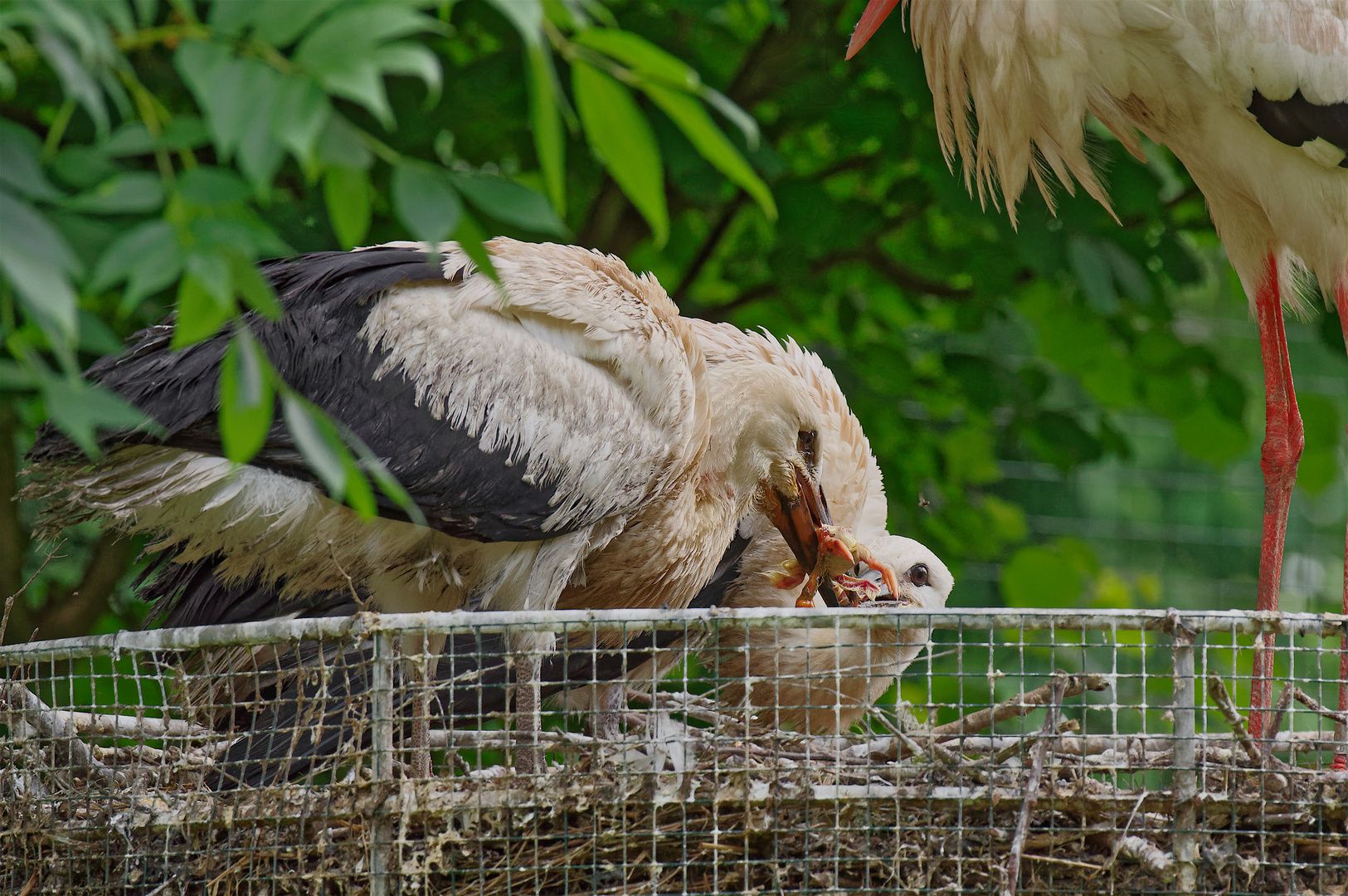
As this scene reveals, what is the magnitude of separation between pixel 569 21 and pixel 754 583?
3409mm

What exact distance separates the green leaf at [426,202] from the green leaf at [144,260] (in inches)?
7.4

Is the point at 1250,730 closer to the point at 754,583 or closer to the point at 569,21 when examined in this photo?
the point at 754,583

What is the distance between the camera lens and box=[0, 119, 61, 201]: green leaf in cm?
120

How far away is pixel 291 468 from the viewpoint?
10.8 ft

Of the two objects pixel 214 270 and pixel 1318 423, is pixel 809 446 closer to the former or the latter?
pixel 214 270

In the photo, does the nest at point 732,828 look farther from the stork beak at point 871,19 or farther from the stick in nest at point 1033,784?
the stork beak at point 871,19

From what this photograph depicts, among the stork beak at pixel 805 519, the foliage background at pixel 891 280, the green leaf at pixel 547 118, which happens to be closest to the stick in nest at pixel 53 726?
the foliage background at pixel 891 280

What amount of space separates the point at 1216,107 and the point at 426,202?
2.72 meters

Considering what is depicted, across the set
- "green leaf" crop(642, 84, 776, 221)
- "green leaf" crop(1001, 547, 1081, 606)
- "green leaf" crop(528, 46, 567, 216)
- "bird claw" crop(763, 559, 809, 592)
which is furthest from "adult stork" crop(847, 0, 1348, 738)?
"green leaf" crop(1001, 547, 1081, 606)

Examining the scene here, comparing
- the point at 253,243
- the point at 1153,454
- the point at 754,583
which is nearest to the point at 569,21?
the point at 253,243

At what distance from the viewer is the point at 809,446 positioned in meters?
4.32

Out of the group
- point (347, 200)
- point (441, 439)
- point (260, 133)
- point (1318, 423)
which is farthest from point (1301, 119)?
point (1318, 423)

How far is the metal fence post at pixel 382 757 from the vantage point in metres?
2.34

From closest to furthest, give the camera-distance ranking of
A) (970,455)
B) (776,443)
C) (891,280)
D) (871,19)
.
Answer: (871,19), (776,443), (891,280), (970,455)
